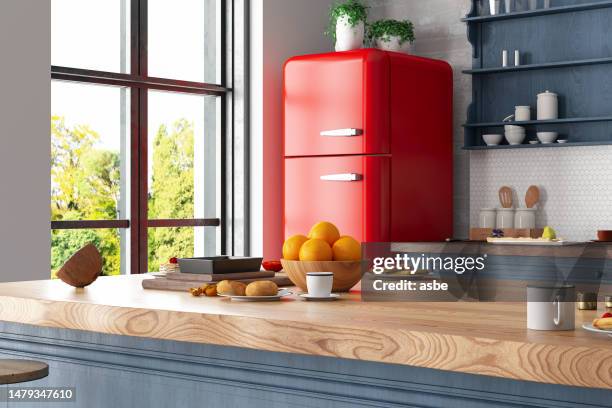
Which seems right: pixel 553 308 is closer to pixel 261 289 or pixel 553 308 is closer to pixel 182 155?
pixel 261 289

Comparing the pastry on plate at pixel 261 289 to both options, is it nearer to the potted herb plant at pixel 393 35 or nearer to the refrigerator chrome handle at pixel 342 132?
the refrigerator chrome handle at pixel 342 132

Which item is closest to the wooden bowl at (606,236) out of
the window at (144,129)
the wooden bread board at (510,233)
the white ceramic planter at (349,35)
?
the wooden bread board at (510,233)

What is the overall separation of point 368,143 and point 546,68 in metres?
1.12

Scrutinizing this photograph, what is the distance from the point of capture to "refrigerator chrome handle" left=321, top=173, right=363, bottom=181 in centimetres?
525

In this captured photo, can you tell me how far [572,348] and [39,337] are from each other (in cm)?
165

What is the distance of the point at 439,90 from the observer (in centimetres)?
563

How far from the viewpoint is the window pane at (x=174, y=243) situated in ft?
17.6

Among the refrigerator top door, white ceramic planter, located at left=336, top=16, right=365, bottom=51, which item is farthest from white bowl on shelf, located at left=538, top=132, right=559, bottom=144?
white ceramic planter, located at left=336, top=16, right=365, bottom=51

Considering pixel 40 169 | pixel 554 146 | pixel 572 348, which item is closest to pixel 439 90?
pixel 554 146

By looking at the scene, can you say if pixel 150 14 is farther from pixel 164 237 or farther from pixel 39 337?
pixel 39 337

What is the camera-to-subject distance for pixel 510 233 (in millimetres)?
5309

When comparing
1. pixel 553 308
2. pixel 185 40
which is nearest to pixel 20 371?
pixel 553 308

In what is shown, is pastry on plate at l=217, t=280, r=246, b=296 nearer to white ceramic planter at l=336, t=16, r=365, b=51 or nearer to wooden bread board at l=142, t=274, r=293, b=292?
wooden bread board at l=142, t=274, r=293, b=292

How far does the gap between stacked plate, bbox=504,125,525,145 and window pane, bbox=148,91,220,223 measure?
168cm
